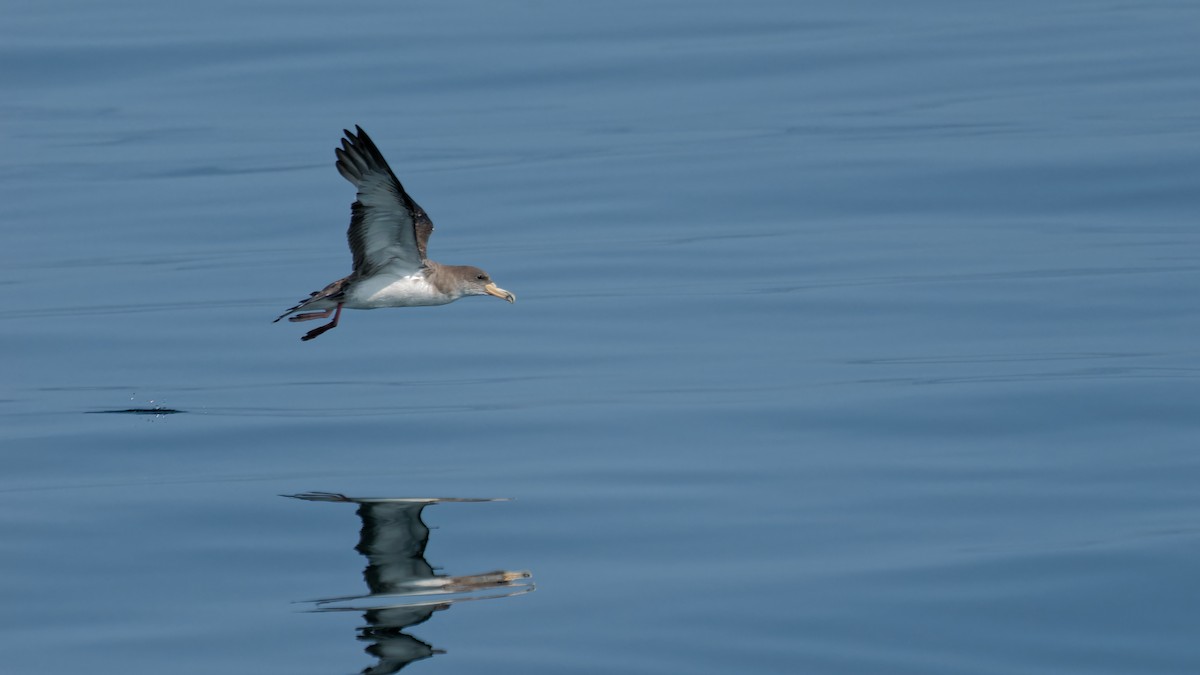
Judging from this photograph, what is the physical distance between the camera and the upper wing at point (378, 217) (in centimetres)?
1062

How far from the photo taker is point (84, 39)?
2895cm

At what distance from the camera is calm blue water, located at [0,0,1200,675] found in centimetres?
887

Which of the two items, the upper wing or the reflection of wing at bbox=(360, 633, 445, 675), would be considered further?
the upper wing

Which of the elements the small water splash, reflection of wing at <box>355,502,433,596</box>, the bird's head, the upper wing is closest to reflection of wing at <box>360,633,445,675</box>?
reflection of wing at <box>355,502,433,596</box>

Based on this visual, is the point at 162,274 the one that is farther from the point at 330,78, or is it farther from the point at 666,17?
the point at 666,17

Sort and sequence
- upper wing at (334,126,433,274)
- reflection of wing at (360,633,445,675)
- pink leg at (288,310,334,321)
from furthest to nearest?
pink leg at (288,310,334,321)
upper wing at (334,126,433,274)
reflection of wing at (360,633,445,675)

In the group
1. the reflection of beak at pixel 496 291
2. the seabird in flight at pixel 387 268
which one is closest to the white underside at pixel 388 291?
the seabird in flight at pixel 387 268

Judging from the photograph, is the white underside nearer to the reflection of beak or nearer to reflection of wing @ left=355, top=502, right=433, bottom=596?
the reflection of beak

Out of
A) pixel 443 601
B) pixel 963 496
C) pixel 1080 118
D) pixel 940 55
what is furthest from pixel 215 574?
pixel 940 55

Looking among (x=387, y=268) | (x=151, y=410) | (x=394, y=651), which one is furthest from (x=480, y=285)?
(x=394, y=651)

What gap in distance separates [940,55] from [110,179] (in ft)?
38.1

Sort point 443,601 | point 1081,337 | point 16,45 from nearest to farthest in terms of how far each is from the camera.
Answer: point 443,601 → point 1081,337 → point 16,45

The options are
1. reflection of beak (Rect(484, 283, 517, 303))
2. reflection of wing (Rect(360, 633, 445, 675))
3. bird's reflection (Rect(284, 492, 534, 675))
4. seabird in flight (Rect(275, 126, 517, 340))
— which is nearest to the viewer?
reflection of wing (Rect(360, 633, 445, 675))

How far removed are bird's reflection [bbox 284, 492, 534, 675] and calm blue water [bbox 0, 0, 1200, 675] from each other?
9 centimetres
